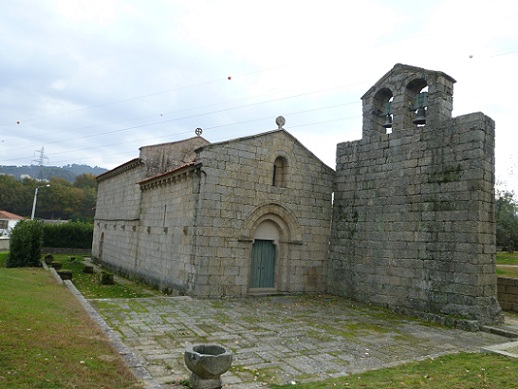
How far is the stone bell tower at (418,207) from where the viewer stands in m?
10.2

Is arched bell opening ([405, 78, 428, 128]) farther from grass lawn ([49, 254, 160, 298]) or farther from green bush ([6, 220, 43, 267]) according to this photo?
green bush ([6, 220, 43, 267])

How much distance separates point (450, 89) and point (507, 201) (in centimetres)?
3025

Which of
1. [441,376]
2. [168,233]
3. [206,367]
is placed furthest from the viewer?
[168,233]

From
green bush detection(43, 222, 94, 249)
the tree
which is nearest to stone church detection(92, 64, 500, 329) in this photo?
green bush detection(43, 222, 94, 249)

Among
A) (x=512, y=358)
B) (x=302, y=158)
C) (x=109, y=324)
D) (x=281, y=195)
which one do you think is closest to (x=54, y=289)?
(x=109, y=324)

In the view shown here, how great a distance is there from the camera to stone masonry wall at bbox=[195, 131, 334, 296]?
12.1 m

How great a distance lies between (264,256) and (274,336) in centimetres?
Result: 562

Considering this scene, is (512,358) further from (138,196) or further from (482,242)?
(138,196)

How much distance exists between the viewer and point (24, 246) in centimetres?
1866

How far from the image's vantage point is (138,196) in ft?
59.4

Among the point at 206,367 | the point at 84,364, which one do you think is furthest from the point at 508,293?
the point at 84,364

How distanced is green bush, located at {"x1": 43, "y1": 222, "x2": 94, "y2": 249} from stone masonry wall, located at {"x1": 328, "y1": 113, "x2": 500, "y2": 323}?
2590cm

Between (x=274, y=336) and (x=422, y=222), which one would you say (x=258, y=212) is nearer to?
(x=422, y=222)

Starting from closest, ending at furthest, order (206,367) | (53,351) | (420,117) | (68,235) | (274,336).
→ (206,367), (53,351), (274,336), (420,117), (68,235)
